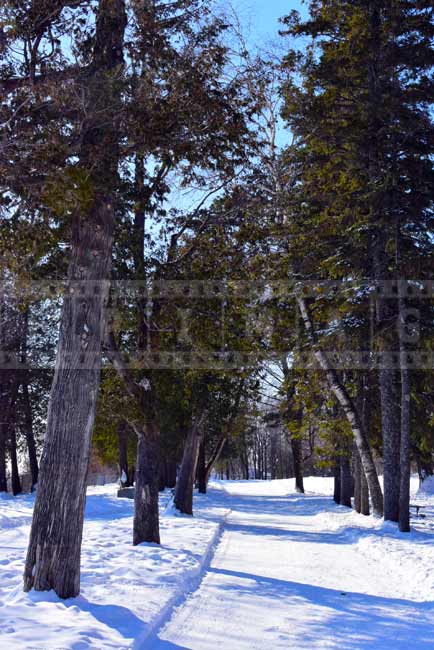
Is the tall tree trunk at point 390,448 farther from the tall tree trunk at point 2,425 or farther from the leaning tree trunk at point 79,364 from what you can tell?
the tall tree trunk at point 2,425

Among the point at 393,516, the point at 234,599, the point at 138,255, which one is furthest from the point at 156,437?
the point at 393,516

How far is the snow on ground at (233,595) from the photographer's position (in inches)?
227

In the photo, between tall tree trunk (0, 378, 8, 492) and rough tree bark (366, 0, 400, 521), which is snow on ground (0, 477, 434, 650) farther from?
tall tree trunk (0, 378, 8, 492)

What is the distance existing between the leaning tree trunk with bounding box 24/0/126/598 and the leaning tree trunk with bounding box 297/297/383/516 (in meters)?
10.8

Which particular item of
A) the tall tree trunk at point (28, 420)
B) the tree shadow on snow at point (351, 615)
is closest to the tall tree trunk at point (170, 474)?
the tall tree trunk at point (28, 420)

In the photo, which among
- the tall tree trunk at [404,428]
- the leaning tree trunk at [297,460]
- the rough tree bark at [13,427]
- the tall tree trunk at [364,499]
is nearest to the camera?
the tall tree trunk at [404,428]

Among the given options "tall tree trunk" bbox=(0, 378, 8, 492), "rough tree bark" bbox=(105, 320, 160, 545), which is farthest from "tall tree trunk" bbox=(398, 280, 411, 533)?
"tall tree trunk" bbox=(0, 378, 8, 492)

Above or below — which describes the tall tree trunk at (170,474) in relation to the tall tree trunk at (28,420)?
below

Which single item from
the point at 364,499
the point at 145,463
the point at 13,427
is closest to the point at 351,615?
the point at 145,463

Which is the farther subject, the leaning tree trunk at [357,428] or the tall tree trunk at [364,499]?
the tall tree trunk at [364,499]

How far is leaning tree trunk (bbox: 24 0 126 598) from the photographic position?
22.3ft

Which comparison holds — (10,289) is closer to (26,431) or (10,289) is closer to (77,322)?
(77,322)

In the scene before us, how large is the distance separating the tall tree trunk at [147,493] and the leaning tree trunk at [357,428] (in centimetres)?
700

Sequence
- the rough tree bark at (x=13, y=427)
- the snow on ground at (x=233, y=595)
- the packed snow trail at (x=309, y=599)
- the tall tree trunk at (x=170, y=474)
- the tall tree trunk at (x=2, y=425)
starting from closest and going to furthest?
the snow on ground at (x=233, y=595)
the packed snow trail at (x=309, y=599)
the tall tree trunk at (x=2, y=425)
the rough tree bark at (x=13, y=427)
the tall tree trunk at (x=170, y=474)
